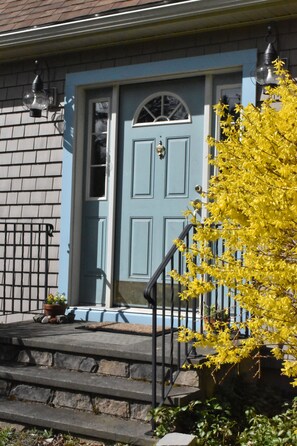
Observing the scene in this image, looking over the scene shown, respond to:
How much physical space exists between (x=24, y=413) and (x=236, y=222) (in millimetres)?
2071

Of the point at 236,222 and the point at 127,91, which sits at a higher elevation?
the point at 127,91

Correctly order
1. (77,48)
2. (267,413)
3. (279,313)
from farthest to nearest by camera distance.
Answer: (77,48) < (267,413) < (279,313)

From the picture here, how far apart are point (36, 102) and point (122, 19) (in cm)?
128

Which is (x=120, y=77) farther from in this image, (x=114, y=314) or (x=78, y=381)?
(x=78, y=381)

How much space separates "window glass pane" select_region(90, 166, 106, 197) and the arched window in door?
61 centimetres

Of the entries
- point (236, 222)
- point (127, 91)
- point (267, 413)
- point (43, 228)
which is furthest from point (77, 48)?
point (267, 413)

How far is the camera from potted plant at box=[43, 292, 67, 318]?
6207 mm

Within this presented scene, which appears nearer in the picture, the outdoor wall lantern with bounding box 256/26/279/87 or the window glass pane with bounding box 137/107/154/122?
the outdoor wall lantern with bounding box 256/26/279/87

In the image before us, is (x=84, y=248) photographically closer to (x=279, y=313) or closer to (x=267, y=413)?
(x=267, y=413)

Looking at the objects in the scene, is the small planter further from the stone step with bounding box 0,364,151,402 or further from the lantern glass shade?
the lantern glass shade

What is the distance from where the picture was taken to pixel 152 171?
628 centimetres

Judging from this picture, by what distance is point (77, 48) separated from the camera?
6609 mm

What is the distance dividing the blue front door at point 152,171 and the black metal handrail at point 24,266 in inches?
32.9

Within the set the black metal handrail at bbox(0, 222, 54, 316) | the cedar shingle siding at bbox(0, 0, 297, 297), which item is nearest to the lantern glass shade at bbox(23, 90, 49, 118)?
the cedar shingle siding at bbox(0, 0, 297, 297)
